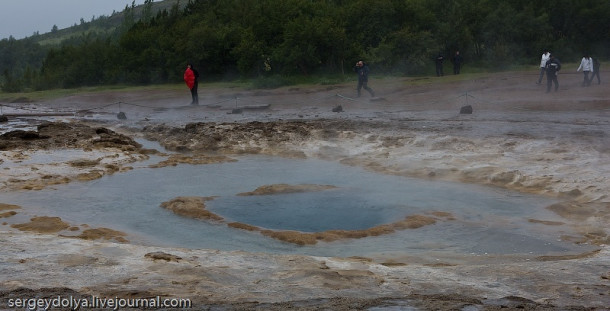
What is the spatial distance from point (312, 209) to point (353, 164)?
3.36 meters

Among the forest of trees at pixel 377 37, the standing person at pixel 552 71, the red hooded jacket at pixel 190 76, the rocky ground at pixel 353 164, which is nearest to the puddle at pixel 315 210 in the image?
the rocky ground at pixel 353 164

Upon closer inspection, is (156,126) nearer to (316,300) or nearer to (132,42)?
(316,300)

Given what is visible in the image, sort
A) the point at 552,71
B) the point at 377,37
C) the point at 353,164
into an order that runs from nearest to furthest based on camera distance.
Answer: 1. the point at 353,164
2. the point at 552,71
3. the point at 377,37

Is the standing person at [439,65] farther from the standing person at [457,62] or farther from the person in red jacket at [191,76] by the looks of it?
the person in red jacket at [191,76]

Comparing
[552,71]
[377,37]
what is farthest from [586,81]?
[377,37]

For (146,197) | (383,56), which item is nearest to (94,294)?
(146,197)

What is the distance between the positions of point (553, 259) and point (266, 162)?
7020 mm

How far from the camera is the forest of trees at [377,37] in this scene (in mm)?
29797

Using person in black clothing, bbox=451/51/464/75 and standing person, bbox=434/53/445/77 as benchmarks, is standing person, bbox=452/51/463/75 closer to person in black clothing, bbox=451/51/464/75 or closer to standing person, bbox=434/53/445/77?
person in black clothing, bbox=451/51/464/75

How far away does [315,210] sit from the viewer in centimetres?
862

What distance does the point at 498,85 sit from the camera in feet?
76.7

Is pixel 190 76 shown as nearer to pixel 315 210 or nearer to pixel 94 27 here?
pixel 315 210

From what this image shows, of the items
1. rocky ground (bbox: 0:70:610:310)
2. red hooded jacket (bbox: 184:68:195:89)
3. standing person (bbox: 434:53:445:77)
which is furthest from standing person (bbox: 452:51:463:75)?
red hooded jacket (bbox: 184:68:195:89)

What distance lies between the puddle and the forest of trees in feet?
64.0
